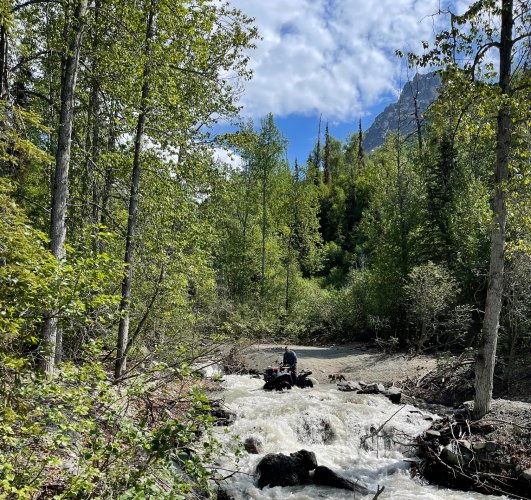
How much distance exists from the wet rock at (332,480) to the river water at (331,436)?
5.3 inches

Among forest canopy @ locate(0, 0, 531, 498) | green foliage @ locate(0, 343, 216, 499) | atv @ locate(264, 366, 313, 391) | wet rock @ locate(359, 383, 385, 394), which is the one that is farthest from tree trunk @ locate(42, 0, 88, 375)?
wet rock @ locate(359, 383, 385, 394)

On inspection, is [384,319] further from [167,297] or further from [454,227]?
[167,297]

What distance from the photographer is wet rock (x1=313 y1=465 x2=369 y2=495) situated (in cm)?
814

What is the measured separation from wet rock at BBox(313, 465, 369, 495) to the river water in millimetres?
134

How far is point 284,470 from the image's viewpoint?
845 centimetres

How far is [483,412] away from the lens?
9.09m

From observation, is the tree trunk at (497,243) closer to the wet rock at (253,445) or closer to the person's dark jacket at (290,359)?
the wet rock at (253,445)

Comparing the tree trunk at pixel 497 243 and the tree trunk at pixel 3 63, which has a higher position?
the tree trunk at pixel 3 63

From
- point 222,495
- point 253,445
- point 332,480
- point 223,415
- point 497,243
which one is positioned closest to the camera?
point 222,495

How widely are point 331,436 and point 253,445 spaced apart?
6.80ft

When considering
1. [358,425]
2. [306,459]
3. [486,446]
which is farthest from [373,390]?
[486,446]

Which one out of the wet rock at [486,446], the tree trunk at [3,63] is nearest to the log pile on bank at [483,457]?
the wet rock at [486,446]

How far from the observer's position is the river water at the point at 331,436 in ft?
26.6

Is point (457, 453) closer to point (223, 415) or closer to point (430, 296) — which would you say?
point (223, 415)
